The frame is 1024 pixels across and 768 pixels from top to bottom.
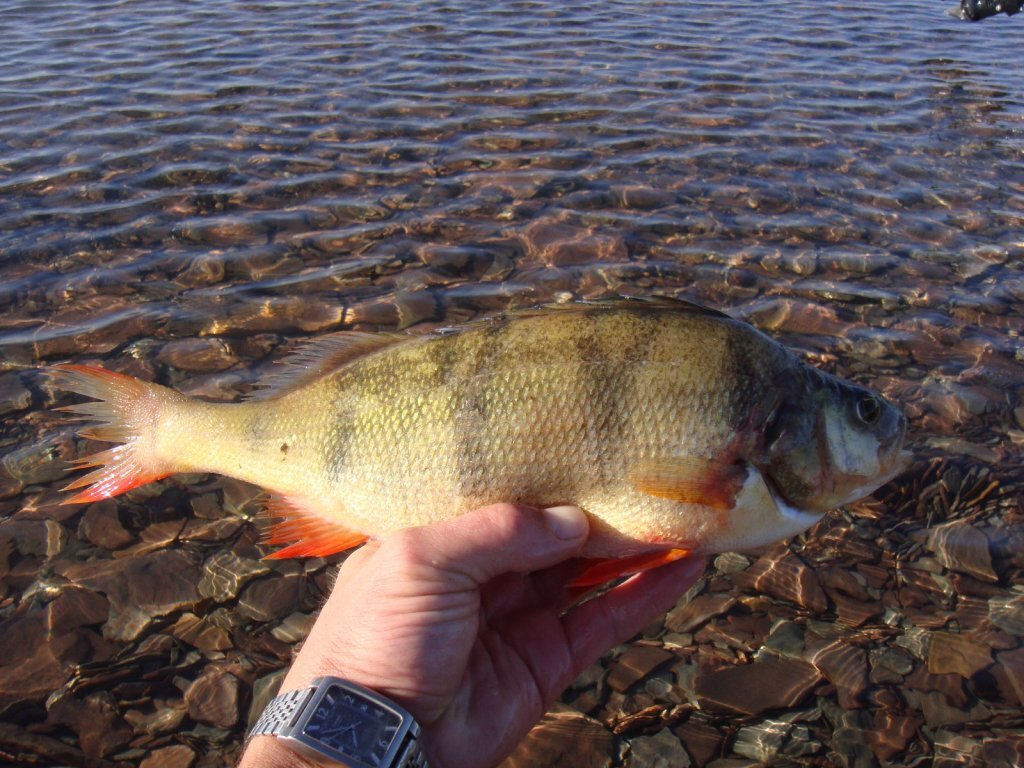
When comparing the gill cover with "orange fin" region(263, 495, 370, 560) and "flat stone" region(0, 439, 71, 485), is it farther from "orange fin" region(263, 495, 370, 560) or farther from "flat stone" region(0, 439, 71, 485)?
"flat stone" region(0, 439, 71, 485)

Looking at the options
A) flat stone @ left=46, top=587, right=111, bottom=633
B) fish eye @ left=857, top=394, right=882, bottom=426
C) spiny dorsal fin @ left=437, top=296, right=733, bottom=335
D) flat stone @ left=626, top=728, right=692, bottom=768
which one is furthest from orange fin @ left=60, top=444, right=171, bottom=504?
fish eye @ left=857, top=394, right=882, bottom=426

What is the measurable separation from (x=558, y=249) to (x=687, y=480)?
457 centimetres

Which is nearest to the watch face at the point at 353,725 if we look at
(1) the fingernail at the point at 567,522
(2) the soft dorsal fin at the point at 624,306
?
(1) the fingernail at the point at 567,522

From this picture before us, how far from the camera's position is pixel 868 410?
3170 millimetres

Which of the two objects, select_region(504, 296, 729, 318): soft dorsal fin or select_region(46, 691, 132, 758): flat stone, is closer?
select_region(504, 296, 729, 318): soft dorsal fin

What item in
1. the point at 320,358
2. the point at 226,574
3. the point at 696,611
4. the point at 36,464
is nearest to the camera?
the point at 320,358

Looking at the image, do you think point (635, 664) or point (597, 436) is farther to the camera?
point (635, 664)

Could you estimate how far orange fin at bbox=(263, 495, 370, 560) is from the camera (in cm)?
323

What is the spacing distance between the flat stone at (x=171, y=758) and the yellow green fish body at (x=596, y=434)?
3.54 feet

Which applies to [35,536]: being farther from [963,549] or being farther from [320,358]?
[963,549]

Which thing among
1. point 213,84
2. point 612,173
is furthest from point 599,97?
point 213,84

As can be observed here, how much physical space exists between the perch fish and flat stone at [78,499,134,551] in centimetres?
167

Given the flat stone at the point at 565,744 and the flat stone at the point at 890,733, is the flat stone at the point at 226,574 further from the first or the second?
the flat stone at the point at 890,733

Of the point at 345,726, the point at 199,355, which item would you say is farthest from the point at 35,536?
the point at 345,726
